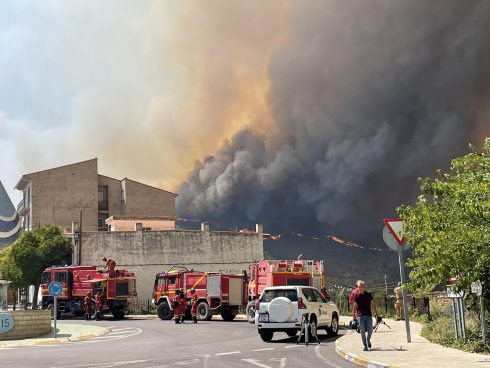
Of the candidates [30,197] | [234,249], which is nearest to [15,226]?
[30,197]

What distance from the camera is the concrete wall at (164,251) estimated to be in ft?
194

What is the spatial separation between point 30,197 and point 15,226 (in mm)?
19120

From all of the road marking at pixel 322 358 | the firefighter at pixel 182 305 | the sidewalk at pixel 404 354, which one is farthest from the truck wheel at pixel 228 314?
the road marking at pixel 322 358

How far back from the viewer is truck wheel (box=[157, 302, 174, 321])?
36.7 m

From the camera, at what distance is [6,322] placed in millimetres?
24406

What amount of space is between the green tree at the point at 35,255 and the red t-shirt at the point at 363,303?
49830mm

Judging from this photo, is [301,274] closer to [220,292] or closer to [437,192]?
[220,292]

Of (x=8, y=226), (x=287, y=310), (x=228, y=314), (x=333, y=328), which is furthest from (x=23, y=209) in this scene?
(x=287, y=310)

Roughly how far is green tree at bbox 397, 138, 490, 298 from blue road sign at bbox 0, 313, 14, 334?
16467 mm

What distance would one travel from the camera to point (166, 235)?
60594 mm

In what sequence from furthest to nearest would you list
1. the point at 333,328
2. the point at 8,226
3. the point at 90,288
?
the point at 8,226
the point at 90,288
the point at 333,328

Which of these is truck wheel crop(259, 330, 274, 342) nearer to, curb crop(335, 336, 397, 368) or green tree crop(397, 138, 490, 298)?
curb crop(335, 336, 397, 368)

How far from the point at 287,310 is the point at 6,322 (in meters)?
12.1

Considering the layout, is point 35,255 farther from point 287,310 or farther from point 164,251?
point 287,310
